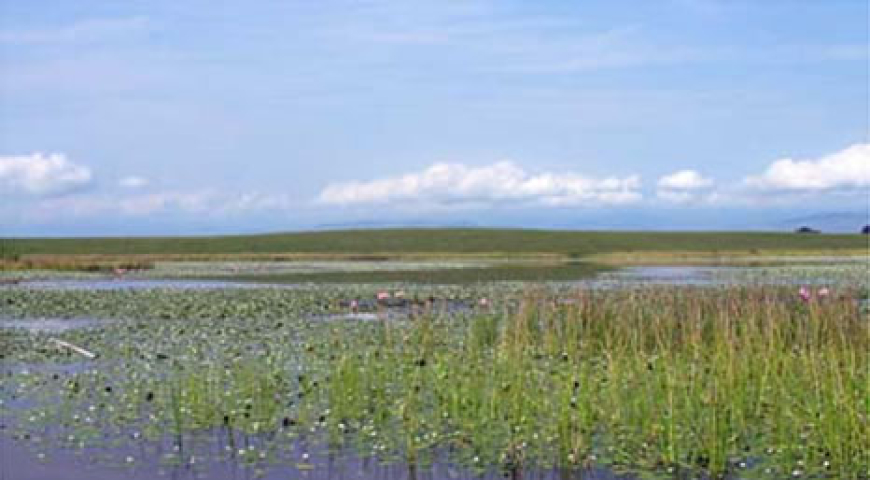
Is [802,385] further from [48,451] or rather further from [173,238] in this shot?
[173,238]

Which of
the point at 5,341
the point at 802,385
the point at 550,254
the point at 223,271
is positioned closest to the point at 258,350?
the point at 5,341

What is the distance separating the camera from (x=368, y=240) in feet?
368

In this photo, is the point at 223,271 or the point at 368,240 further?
the point at 368,240

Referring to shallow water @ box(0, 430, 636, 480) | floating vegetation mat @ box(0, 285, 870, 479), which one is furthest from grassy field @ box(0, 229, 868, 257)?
shallow water @ box(0, 430, 636, 480)

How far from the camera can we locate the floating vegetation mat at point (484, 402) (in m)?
12.4

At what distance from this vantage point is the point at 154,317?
1160 inches

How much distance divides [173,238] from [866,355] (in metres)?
108

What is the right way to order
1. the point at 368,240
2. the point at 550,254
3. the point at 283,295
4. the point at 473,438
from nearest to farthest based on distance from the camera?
1. the point at 473,438
2. the point at 283,295
3. the point at 550,254
4. the point at 368,240

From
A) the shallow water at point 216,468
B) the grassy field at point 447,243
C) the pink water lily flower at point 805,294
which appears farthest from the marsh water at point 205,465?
the grassy field at point 447,243

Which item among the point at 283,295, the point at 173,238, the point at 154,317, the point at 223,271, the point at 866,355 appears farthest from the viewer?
the point at 173,238

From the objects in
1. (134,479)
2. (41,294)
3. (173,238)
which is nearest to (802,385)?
(134,479)

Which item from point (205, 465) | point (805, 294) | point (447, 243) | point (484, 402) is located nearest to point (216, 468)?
point (205, 465)

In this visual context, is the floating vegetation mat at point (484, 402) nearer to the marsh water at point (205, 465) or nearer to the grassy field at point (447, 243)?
the marsh water at point (205, 465)

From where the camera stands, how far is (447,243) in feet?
358
